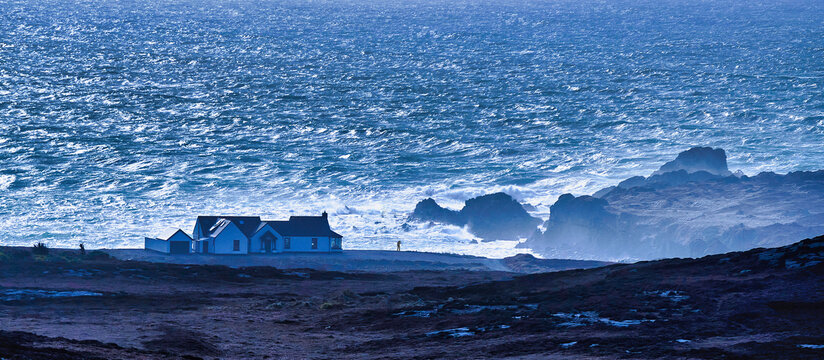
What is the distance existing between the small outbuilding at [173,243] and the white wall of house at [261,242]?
3.95 metres

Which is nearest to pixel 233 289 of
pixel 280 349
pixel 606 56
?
pixel 280 349

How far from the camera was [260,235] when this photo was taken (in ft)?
236

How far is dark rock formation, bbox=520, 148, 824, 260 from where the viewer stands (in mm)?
76062

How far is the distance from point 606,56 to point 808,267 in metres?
143

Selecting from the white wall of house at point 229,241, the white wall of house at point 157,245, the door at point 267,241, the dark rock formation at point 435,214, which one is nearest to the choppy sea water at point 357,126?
the dark rock formation at point 435,214

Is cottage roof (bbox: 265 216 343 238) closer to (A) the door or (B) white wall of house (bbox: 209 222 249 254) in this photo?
(A) the door

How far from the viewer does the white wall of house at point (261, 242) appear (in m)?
71.7

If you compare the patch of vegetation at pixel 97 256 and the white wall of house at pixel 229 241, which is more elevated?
the white wall of house at pixel 229 241

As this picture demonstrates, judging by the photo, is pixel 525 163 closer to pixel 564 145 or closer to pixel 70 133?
pixel 564 145

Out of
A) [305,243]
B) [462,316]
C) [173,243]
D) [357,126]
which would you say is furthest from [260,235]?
[357,126]

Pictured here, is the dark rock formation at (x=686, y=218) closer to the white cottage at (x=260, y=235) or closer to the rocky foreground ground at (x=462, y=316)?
the white cottage at (x=260, y=235)

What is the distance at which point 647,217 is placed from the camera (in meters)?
81.4

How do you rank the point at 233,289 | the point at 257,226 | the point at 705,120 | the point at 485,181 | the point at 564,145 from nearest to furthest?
the point at 233,289 < the point at 257,226 < the point at 485,181 < the point at 564,145 < the point at 705,120

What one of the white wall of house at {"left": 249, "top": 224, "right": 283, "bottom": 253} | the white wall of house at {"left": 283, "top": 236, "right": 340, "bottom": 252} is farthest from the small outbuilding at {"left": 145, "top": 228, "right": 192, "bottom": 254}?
the white wall of house at {"left": 283, "top": 236, "right": 340, "bottom": 252}
